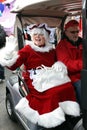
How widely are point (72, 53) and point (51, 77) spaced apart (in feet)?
1.49

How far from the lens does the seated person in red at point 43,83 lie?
3.42m

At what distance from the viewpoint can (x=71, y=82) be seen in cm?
375

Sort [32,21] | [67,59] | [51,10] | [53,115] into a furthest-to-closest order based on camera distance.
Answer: [32,21]
[51,10]
[67,59]
[53,115]

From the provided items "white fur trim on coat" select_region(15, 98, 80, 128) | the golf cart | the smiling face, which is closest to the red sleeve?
the smiling face

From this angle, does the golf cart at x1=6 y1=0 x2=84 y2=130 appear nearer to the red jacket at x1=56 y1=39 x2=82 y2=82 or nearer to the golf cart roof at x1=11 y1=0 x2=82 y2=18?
the golf cart roof at x1=11 y1=0 x2=82 y2=18

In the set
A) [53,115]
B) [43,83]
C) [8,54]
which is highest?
[8,54]

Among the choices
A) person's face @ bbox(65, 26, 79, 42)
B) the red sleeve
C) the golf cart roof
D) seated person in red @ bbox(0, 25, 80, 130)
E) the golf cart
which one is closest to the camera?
seated person in red @ bbox(0, 25, 80, 130)

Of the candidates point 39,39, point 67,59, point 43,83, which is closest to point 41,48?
point 39,39

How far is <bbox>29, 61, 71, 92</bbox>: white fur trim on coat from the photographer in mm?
3574

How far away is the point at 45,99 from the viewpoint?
352 cm

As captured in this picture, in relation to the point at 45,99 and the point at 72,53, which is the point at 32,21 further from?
the point at 45,99

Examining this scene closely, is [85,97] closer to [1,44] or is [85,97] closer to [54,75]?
[54,75]

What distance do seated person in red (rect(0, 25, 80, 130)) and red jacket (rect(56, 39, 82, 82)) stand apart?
81mm

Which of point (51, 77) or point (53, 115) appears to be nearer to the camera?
point (53, 115)
